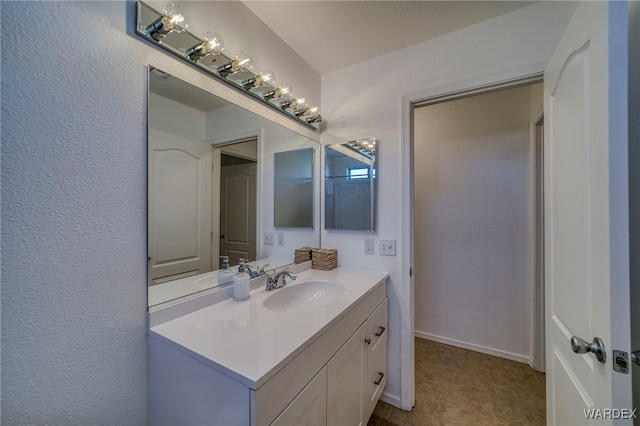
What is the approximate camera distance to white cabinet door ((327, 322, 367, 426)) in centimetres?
97

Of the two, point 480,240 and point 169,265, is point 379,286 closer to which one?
point 169,265

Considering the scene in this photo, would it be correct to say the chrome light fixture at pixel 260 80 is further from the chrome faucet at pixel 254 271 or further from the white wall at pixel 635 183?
the white wall at pixel 635 183

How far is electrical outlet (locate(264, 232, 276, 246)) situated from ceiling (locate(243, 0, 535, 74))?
1254 millimetres

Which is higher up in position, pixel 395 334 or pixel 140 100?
pixel 140 100

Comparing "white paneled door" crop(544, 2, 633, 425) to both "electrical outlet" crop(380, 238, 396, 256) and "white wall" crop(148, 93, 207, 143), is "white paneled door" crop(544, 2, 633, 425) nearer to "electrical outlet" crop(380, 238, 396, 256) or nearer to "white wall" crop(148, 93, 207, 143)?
"electrical outlet" crop(380, 238, 396, 256)

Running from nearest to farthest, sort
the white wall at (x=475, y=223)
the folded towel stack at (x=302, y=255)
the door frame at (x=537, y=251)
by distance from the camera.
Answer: the folded towel stack at (x=302, y=255), the door frame at (x=537, y=251), the white wall at (x=475, y=223)

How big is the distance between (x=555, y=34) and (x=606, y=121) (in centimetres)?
94

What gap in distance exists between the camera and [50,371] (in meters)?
0.69

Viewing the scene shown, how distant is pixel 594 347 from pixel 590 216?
388 mm

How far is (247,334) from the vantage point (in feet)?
2.76

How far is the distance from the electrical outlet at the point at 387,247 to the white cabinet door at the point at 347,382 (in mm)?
514

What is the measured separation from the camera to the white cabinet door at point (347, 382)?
97 centimetres

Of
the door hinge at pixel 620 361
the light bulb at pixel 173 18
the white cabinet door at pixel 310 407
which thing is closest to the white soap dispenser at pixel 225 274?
the white cabinet door at pixel 310 407

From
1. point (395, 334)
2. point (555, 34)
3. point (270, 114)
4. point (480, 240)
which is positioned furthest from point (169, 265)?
point (480, 240)
